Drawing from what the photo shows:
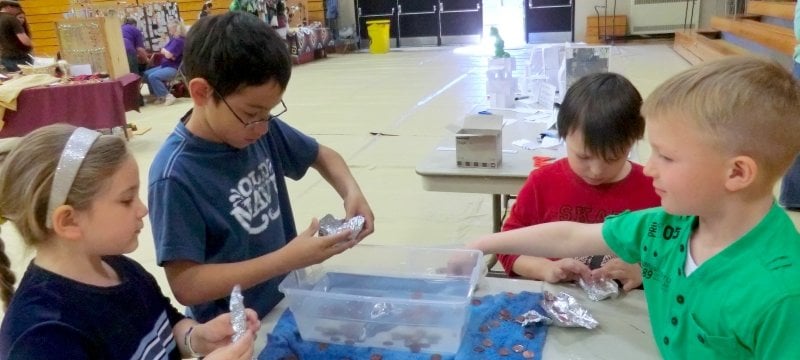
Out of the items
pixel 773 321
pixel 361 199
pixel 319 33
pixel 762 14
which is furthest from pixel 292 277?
pixel 319 33

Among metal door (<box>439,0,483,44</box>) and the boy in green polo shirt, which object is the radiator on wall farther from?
the boy in green polo shirt

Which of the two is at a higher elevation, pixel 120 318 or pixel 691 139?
pixel 691 139

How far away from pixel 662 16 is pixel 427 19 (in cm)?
502

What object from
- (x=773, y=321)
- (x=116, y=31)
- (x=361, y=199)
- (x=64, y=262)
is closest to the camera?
(x=773, y=321)

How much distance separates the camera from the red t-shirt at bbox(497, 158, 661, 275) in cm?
167

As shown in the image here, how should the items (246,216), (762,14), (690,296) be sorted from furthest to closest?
(762,14), (246,216), (690,296)

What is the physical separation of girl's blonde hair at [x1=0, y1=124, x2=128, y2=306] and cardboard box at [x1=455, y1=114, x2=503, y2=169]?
132cm

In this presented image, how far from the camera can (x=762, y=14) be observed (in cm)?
802

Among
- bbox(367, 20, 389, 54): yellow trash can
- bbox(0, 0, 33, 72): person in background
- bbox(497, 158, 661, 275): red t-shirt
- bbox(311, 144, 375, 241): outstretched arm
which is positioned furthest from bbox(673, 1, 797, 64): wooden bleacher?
bbox(0, 0, 33, 72): person in background

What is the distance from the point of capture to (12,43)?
716 centimetres

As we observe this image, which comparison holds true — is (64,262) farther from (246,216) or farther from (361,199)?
(361,199)

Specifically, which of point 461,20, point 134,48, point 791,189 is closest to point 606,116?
point 791,189

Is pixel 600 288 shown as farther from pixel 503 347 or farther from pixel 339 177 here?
pixel 339 177

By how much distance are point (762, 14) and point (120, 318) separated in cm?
897
